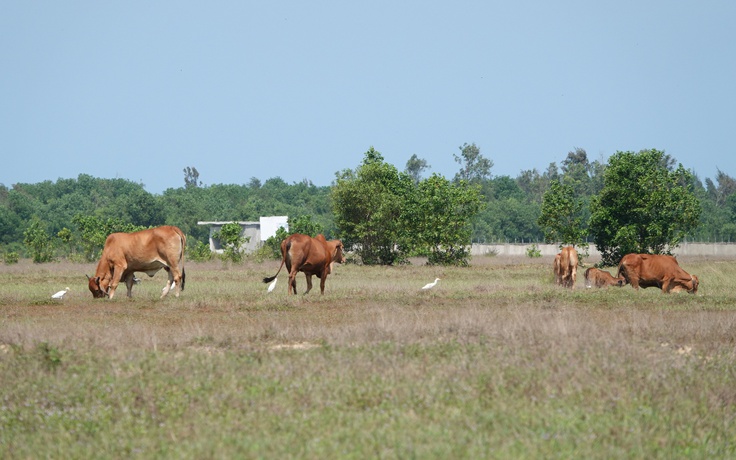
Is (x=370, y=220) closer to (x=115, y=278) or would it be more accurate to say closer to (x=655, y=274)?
(x=655, y=274)

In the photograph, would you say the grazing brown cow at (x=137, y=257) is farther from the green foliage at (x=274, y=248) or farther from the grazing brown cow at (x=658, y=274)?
the green foliage at (x=274, y=248)

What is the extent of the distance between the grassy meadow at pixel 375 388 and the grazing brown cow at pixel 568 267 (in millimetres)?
9808

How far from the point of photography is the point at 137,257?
22.6m

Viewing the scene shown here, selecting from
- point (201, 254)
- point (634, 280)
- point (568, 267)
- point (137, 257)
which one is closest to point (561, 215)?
point (201, 254)

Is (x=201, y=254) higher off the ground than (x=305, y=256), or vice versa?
(x=305, y=256)

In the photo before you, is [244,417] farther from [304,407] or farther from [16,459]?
[16,459]

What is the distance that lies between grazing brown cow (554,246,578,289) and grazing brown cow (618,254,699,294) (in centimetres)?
144

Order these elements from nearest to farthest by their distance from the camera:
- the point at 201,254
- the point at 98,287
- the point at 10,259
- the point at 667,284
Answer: the point at 98,287, the point at 667,284, the point at 10,259, the point at 201,254

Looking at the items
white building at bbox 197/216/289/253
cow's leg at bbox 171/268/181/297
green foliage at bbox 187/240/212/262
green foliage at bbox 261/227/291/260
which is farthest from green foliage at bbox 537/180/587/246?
cow's leg at bbox 171/268/181/297

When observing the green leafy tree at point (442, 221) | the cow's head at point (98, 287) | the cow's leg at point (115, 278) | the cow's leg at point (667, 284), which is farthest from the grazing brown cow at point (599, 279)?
the green leafy tree at point (442, 221)

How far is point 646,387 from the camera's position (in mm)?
10172

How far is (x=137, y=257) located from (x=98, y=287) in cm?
111

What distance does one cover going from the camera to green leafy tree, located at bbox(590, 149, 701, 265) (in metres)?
47.5

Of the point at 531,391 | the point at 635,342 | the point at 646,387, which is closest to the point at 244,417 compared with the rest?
the point at 531,391
